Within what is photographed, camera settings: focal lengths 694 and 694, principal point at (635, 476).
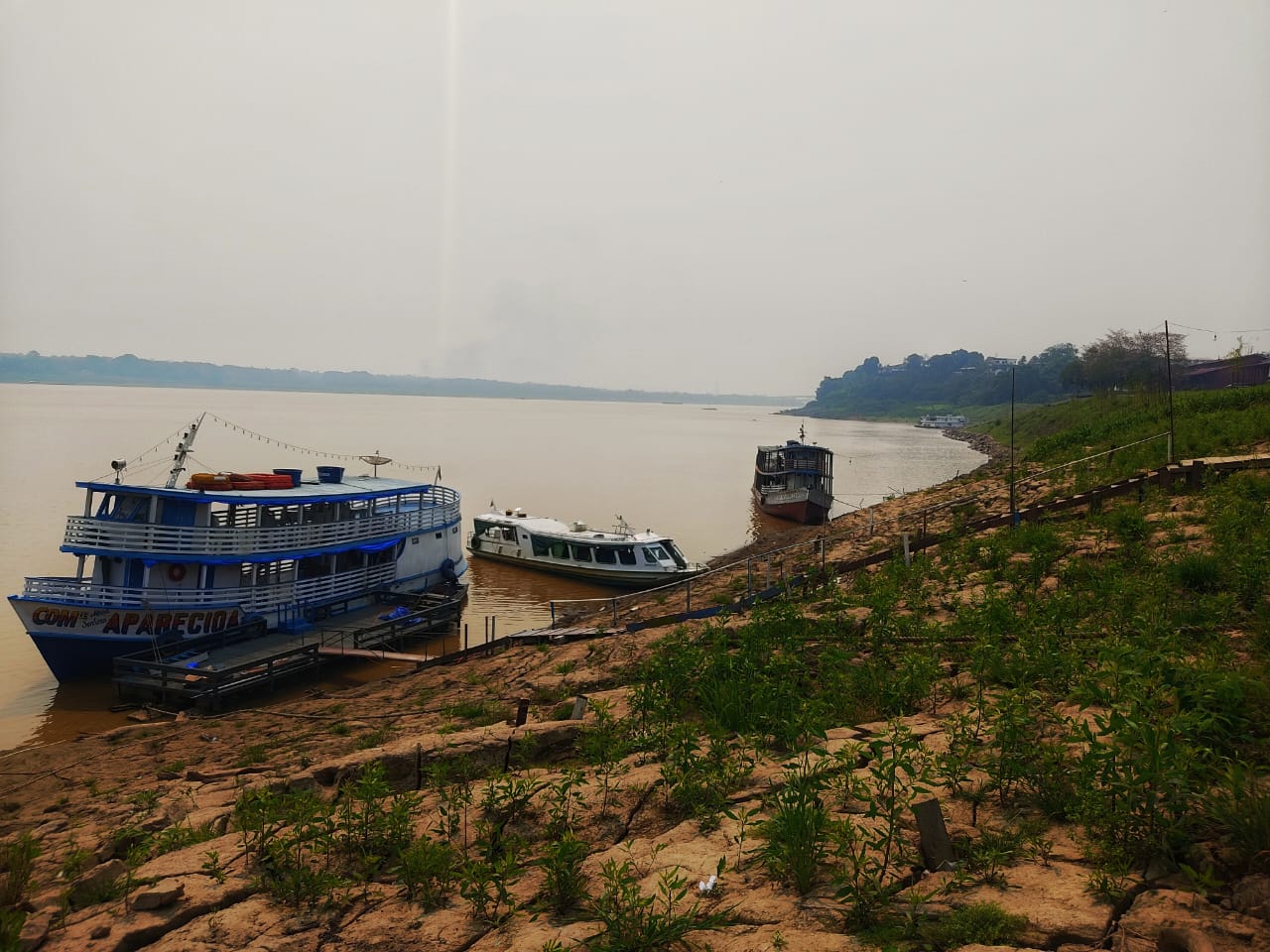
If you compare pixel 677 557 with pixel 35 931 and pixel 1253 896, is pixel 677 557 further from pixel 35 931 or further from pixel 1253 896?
pixel 1253 896

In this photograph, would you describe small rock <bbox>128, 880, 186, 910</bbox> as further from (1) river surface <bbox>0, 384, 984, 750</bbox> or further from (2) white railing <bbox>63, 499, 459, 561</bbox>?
(2) white railing <bbox>63, 499, 459, 561</bbox>

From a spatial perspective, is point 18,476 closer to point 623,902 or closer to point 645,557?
point 645,557

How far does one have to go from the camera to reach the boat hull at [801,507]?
144 ft

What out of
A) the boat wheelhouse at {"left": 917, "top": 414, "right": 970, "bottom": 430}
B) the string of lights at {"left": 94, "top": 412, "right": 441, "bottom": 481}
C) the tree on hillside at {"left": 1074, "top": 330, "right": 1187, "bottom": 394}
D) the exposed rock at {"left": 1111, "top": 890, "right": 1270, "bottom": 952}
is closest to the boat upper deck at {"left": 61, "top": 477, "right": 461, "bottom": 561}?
the string of lights at {"left": 94, "top": 412, "right": 441, "bottom": 481}

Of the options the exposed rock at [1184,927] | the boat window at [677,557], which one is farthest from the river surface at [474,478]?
the exposed rock at [1184,927]

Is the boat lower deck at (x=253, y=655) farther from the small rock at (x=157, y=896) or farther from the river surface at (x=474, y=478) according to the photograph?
the small rock at (x=157, y=896)

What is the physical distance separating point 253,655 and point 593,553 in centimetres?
1493

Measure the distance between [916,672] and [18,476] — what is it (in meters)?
72.7

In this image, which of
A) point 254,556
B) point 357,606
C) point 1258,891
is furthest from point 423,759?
point 357,606

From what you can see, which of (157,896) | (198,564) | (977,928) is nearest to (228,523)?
(198,564)

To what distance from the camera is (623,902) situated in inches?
218

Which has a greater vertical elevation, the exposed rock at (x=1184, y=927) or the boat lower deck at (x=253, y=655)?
the exposed rock at (x=1184, y=927)

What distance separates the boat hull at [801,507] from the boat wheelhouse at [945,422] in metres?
138

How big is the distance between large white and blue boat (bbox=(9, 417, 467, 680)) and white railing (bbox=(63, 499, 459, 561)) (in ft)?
0.10
